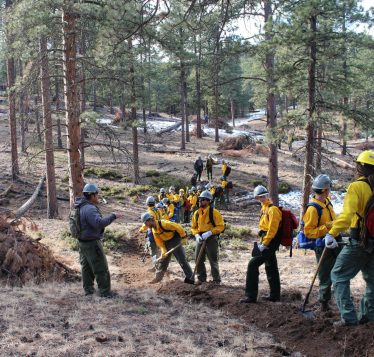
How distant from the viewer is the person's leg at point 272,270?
22.5ft

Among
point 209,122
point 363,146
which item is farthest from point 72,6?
point 209,122

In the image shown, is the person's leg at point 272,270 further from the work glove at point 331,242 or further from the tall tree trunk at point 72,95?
the tall tree trunk at point 72,95

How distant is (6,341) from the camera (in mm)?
5102

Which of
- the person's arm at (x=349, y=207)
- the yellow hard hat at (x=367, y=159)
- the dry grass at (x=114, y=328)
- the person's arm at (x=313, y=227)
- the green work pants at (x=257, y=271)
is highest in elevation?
the yellow hard hat at (x=367, y=159)

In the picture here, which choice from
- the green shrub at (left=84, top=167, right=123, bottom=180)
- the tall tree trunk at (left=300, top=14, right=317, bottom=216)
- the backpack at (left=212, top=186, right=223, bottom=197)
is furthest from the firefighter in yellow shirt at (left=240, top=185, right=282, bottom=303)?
the green shrub at (left=84, top=167, right=123, bottom=180)

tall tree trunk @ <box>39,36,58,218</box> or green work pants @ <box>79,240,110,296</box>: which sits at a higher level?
tall tree trunk @ <box>39,36,58,218</box>

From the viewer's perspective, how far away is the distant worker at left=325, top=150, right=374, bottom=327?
5.06 meters

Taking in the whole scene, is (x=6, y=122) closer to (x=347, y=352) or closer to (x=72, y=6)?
(x=72, y=6)

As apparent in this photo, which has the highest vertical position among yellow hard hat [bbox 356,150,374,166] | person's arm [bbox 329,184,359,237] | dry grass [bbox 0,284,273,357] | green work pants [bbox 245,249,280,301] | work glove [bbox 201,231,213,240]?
yellow hard hat [bbox 356,150,374,166]

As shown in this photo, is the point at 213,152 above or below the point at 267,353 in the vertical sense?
above

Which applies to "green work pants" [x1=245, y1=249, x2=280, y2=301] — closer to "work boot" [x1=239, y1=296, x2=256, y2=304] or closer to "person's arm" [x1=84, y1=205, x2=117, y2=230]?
"work boot" [x1=239, y1=296, x2=256, y2=304]

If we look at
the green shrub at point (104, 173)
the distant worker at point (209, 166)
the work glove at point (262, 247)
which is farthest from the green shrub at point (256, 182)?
the work glove at point (262, 247)

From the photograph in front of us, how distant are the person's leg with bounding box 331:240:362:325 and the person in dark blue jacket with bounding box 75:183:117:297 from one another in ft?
11.8

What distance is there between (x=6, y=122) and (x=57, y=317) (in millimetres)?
45722
